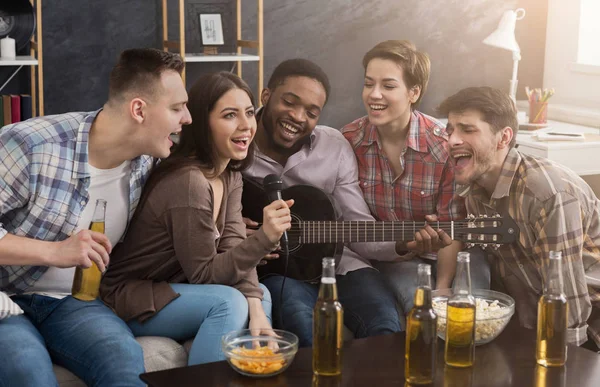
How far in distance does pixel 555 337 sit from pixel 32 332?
1241 millimetres

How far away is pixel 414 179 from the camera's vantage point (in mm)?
2717

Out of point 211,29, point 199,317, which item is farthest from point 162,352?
point 211,29

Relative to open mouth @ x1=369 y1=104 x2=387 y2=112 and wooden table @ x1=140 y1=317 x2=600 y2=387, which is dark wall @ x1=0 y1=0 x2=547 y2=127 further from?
wooden table @ x1=140 y1=317 x2=600 y2=387

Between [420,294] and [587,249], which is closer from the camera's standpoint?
[420,294]

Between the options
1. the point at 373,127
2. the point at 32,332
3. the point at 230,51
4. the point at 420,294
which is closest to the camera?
the point at 420,294

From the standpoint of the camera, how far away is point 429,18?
16.3 feet

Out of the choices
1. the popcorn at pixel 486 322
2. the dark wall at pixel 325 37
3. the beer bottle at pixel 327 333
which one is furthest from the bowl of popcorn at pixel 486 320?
the dark wall at pixel 325 37

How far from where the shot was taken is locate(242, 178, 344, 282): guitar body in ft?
8.58

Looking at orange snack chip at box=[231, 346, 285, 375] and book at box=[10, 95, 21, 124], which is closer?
orange snack chip at box=[231, 346, 285, 375]

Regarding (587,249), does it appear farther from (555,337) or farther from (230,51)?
(230,51)

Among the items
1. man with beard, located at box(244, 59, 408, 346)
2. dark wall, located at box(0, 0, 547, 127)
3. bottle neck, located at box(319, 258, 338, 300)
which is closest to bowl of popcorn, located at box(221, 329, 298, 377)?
bottle neck, located at box(319, 258, 338, 300)

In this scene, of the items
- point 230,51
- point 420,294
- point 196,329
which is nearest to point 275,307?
point 196,329

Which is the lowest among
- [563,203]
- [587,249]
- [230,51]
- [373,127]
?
[587,249]

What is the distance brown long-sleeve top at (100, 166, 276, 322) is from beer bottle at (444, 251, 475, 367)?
23.2 inches
